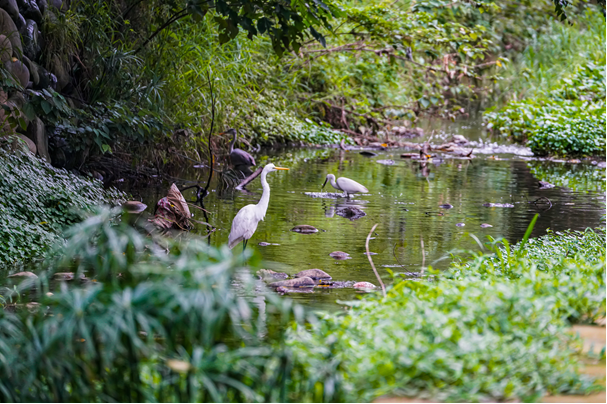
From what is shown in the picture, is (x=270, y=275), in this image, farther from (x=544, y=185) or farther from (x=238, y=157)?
(x=544, y=185)

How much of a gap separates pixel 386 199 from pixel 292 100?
851 centimetres

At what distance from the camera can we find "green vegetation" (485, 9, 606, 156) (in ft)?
55.0

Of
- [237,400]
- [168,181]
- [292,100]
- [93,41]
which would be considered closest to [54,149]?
[93,41]

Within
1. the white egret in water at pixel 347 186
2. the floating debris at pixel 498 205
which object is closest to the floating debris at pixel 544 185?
the floating debris at pixel 498 205

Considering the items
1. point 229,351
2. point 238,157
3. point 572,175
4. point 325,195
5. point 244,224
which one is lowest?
point 229,351

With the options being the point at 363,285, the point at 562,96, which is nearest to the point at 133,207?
the point at 363,285

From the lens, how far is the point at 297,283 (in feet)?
18.2

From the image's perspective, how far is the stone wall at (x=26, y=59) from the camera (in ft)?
25.2

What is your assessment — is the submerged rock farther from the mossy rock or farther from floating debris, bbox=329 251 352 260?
the mossy rock

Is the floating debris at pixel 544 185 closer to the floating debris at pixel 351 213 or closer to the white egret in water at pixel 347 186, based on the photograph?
the white egret in water at pixel 347 186

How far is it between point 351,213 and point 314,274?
3.40m

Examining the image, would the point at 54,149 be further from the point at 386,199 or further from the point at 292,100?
the point at 292,100

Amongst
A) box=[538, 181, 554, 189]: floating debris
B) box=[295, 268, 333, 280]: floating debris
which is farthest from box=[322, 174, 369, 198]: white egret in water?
box=[295, 268, 333, 280]: floating debris

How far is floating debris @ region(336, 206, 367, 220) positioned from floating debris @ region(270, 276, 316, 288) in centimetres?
344
